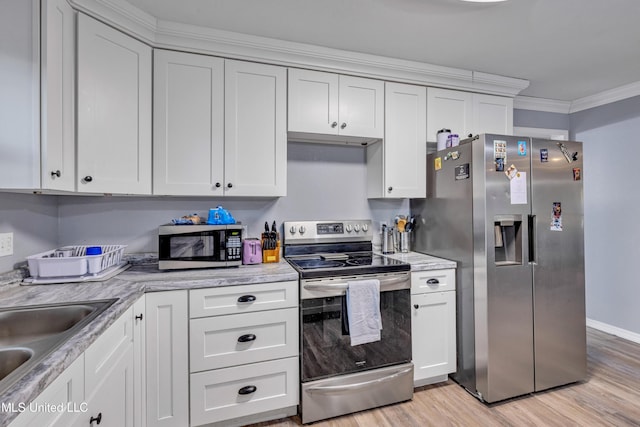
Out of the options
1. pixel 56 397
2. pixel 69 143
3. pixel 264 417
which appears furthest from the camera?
pixel 264 417

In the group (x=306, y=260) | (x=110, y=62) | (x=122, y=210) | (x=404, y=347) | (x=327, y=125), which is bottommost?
(x=404, y=347)

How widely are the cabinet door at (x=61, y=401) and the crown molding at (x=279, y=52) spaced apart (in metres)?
1.70

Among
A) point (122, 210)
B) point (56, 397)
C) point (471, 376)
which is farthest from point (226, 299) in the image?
point (471, 376)

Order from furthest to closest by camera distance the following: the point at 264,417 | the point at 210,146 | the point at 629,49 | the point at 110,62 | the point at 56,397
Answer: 1. the point at 629,49
2. the point at 210,146
3. the point at 264,417
4. the point at 110,62
5. the point at 56,397

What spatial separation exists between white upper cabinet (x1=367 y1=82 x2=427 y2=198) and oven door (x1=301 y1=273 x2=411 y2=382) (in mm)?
750

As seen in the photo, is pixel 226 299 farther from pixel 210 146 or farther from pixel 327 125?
pixel 327 125

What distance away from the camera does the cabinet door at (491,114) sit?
2607 mm

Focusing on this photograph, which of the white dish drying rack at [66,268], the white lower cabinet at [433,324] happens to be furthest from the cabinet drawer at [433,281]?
the white dish drying rack at [66,268]

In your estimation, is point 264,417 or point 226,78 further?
point 226,78

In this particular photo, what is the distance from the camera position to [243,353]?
174 cm

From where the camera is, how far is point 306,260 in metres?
2.23

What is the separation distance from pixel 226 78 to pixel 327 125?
0.74 meters

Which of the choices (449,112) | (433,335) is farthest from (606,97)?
(433,335)

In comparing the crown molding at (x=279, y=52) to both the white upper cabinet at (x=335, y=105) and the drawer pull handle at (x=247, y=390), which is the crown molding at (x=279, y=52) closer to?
the white upper cabinet at (x=335, y=105)
